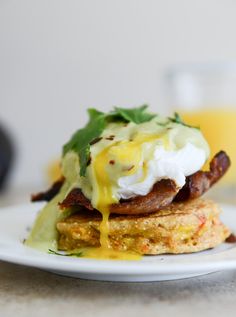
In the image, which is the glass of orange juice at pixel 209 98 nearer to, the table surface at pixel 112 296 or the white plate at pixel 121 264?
the white plate at pixel 121 264

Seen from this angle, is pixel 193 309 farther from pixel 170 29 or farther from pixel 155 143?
pixel 170 29

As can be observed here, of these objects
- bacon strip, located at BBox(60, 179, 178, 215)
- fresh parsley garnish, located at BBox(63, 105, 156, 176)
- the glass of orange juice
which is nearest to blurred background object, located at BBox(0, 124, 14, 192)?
the glass of orange juice

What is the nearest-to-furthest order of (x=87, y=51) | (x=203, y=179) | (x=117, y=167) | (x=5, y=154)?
(x=117, y=167), (x=203, y=179), (x=5, y=154), (x=87, y=51)

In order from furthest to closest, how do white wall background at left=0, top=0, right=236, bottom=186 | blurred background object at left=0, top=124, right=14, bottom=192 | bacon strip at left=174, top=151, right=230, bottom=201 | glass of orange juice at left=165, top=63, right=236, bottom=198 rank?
white wall background at left=0, top=0, right=236, bottom=186 < blurred background object at left=0, top=124, right=14, bottom=192 < glass of orange juice at left=165, top=63, right=236, bottom=198 < bacon strip at left=174, top=151, right=230, bottom=201

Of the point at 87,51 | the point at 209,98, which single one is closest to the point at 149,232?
the point at 209,98

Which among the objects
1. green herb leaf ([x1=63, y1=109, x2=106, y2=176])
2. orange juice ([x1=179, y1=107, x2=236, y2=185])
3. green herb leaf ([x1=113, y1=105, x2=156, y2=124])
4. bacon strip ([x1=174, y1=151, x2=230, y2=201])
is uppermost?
green herb leaf ([x1=113, y1=105, x2=156, y2=124])

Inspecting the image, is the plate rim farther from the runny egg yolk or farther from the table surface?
the runny egg yolk

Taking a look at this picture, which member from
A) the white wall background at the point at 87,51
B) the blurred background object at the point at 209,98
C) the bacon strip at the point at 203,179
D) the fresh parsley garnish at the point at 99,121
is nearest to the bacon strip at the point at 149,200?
the bacon strip at the point at 203,179

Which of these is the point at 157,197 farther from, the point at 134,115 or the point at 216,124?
the point at 216,124
